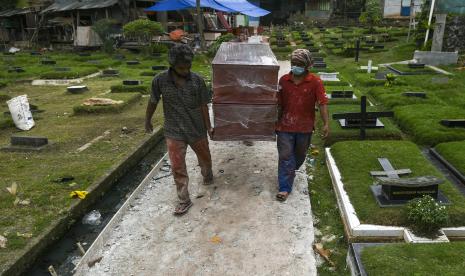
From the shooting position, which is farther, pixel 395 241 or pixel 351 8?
pixel 351 8

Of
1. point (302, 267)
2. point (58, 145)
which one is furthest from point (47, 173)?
point (302, 267)

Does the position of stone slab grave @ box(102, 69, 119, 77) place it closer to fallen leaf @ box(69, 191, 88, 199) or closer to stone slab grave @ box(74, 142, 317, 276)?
stone slab grave @ box(74, 142, 317, 276)

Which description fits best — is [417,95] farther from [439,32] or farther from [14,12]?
[14,12]

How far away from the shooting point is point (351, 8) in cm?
3878

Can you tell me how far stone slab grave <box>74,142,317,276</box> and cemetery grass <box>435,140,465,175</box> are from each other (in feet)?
Result: 7.63

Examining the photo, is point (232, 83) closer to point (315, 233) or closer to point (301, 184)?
point (301, 184)

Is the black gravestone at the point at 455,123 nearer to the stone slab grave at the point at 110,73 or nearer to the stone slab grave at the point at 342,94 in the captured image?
the stone slab grave at the point at 342,94

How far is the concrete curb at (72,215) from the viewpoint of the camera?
402 centimetres

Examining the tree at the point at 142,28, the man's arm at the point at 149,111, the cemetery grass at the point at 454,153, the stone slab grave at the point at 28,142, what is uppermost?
the tree at the point at 142,28

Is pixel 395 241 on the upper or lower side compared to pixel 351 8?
lower

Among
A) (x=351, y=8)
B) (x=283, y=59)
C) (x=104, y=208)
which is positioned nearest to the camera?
(x=104, y=208)

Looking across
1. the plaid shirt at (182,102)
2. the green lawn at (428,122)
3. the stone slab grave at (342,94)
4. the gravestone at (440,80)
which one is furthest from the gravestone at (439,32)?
the plaid shirt at (182,102)

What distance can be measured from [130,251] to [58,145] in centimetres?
432

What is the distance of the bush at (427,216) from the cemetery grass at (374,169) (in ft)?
0.45
